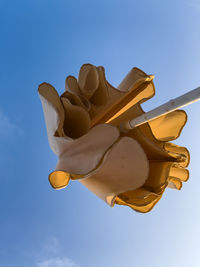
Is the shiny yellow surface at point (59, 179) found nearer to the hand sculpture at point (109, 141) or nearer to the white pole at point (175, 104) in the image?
the hand sculpture at point (109, 141)

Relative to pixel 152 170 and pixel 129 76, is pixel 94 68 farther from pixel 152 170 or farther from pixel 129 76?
pixel 152 170

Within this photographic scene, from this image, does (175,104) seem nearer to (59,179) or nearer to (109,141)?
(109,141)

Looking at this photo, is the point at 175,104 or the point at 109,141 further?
the point at 109,141

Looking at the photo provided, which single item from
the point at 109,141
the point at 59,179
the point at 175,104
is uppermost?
the point at 175,104

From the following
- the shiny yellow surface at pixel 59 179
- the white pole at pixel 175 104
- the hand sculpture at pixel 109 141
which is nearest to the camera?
the white pole at pixel 175 104

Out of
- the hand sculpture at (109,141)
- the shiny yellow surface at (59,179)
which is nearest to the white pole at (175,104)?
the hand sculpture at (109,141)

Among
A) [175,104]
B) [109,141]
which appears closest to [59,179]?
[109,141]

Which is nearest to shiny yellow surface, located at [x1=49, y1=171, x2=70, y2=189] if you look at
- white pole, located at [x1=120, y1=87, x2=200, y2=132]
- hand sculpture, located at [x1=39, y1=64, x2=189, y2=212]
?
hand sculpture, located at [x1=39, y1=64, x2=189, y2=212]

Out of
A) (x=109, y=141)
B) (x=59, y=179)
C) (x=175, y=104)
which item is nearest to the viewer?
(x=175, y=104)

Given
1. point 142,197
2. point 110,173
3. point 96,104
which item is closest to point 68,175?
point 110,173

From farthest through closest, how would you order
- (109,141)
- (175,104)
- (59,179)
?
(59,179) < (109,141) < (175,104)

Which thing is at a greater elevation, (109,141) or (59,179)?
(109,141)

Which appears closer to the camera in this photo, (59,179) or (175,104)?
(175,104)

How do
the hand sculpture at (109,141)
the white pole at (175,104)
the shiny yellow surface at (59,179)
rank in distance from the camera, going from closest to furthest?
the white pole at (175,104) → the hand sculpture at (109,141) → the shiny yellow surface at (59,179)
